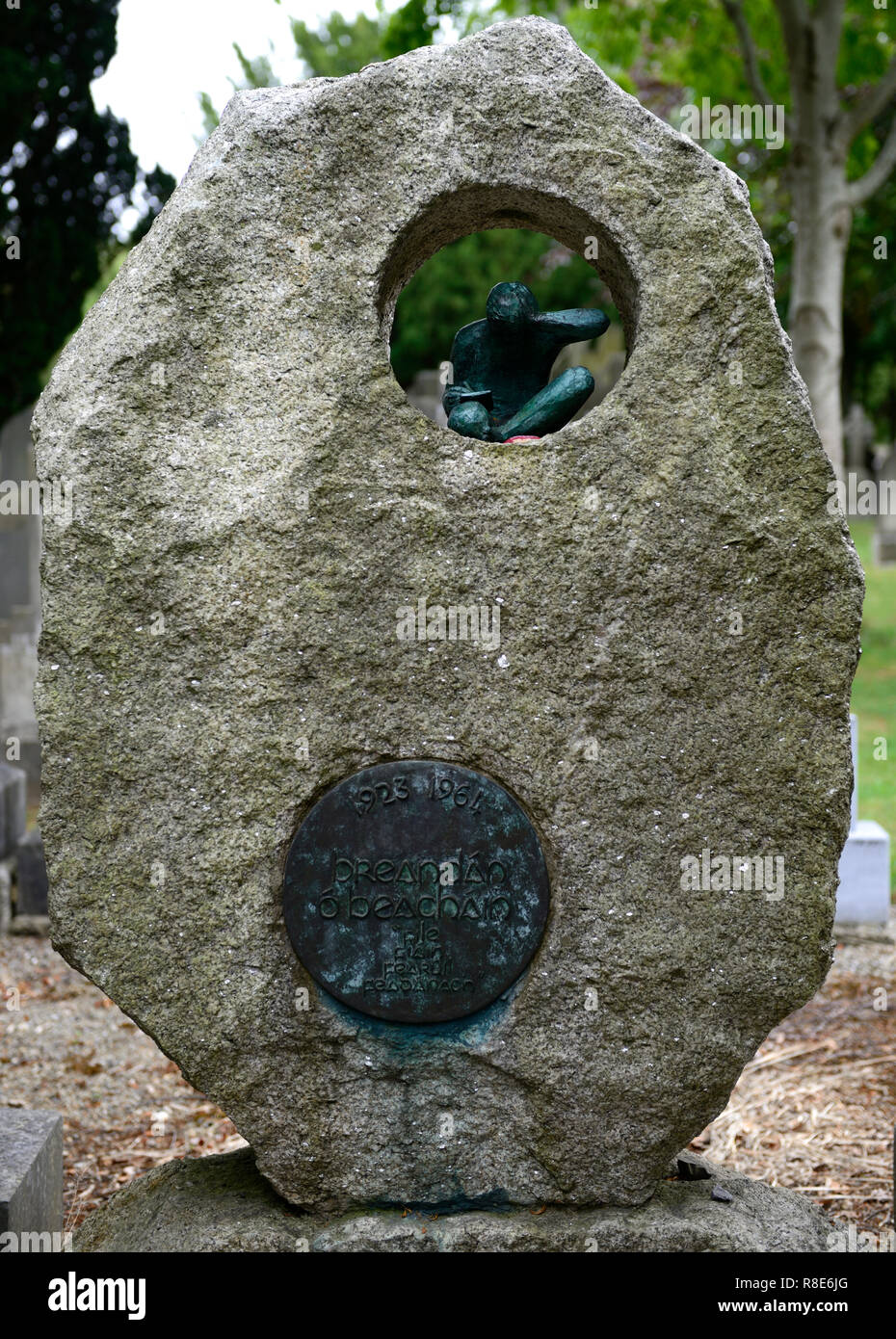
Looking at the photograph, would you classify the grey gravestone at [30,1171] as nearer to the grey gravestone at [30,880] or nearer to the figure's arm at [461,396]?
the figure's arm at [461,396]

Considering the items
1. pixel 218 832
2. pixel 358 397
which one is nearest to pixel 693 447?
pixel 358 397

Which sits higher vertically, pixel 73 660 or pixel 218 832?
pixel 73 660

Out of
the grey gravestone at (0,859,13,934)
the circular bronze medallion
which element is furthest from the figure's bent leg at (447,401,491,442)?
the grey gravestone at (0,859,13,934)

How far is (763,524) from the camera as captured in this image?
2.69 meters

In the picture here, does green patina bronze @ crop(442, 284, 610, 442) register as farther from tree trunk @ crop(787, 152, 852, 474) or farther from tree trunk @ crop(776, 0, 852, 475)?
tree trunk @ crop(787, 152, 852, 474)

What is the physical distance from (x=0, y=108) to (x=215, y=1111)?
591cm

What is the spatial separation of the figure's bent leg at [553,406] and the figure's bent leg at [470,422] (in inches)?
2.7

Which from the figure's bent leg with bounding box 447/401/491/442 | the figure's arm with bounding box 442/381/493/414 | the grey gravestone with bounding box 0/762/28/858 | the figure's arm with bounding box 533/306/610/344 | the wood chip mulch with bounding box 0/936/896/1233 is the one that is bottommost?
the wood chip mulch with bounding box 0/936/896/1233

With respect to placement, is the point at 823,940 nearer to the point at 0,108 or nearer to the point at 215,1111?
the point at 215,1111

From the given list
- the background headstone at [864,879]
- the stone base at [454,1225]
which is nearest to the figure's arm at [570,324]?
the stone base at [454,1225]

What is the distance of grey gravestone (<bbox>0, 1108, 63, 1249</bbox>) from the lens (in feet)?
9.78

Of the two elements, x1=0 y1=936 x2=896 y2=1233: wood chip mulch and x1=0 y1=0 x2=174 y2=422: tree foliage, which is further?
x1=0 y1=0 x2=174 y2=422: tree foliage

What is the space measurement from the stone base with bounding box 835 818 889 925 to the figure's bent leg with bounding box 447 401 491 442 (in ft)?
11.3

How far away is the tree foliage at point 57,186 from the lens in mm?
8062
